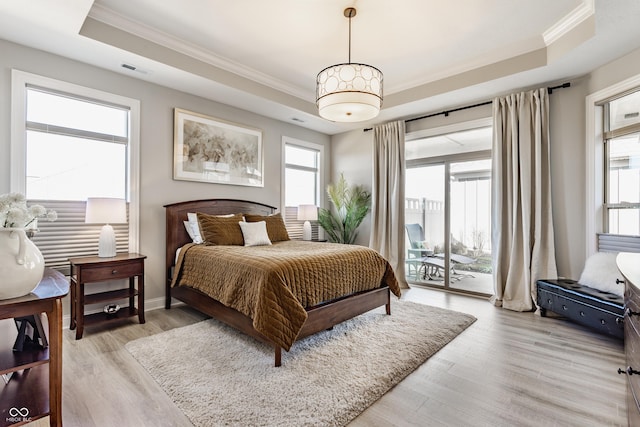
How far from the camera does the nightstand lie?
2.78m

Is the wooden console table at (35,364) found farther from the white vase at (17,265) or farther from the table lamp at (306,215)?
the table lamp at (306,215)

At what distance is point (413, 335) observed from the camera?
2840mm

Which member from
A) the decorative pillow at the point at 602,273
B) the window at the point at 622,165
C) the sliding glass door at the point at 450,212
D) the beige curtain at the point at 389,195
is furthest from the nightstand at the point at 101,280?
the window at the point at 622,165

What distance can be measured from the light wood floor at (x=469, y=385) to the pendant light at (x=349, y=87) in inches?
86.5

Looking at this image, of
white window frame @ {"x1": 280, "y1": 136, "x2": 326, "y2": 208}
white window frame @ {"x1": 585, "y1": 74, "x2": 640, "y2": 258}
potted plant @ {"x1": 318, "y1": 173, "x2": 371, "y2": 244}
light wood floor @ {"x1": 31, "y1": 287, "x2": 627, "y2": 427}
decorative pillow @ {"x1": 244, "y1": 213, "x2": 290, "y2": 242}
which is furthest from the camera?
potted plant @ {"x1": 318, "y1": 173, "x2": 371, "y2": 244}

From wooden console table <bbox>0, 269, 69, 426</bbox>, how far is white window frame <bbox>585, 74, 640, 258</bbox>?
458 cm

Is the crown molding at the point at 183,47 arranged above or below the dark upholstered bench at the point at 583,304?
above

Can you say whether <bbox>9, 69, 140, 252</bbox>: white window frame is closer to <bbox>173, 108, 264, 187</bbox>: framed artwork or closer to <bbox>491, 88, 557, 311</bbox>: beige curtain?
<bbox>173, 108, 264, 187</bbox>: framed artwork

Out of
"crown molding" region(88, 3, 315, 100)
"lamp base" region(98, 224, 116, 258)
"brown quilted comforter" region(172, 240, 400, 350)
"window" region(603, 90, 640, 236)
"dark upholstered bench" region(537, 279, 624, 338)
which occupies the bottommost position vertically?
Result: "dark upholstered bench" region(537, 279, 624, 338)

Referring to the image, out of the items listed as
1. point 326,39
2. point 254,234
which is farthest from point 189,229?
point 326,39

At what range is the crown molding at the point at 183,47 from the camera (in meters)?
2.78

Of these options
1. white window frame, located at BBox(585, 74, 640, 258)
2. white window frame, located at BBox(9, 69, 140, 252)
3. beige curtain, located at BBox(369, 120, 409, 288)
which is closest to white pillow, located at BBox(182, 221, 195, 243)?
white window frame, located at BBox(9, 69, 140, 252)

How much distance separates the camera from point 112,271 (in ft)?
9.72

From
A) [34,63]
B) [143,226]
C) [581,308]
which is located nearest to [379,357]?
[581,308]
